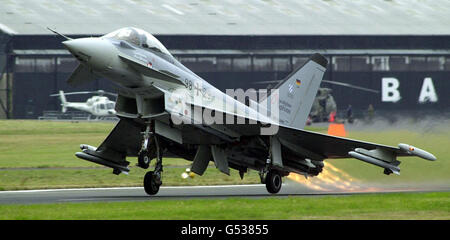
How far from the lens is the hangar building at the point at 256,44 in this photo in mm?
59094

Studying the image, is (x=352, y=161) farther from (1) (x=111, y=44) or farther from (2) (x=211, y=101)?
(1) (x=111, y=44)

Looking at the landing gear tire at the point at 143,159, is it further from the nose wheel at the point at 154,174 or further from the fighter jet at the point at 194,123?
the nose wheel at the point at 154,174

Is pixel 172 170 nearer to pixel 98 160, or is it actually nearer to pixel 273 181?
pixel 98 160

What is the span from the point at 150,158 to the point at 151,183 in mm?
947

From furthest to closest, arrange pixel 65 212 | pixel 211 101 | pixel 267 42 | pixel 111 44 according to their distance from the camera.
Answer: pixel 267 42 → pixel 211 101 → pixel 111 44 → pixel 65 212

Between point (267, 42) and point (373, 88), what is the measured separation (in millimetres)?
10044

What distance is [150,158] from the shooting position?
1856cm

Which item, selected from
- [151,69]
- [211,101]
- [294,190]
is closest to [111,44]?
[151,69]

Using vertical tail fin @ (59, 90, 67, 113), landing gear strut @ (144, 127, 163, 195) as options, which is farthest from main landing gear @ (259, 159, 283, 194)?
vertical tail fin @ (59, 90, 67, 113)

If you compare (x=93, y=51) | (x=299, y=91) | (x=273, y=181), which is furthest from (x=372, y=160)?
(x=93, y=51)

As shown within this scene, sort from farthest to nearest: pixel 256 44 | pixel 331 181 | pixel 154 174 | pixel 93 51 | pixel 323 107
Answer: pixel 256 44 → pixel 323 107 → pixel 331 181 → pixel 154 174 → pixel 93 51

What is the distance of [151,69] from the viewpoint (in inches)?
711

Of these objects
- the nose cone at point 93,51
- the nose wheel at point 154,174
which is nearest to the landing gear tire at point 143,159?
the nose wheel at point 154,174

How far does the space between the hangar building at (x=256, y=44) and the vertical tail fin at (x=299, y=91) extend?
118 feet
